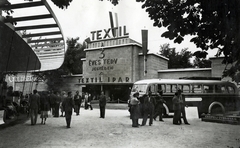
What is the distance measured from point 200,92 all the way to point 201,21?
31.8 feet

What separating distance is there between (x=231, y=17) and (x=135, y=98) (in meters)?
6.11

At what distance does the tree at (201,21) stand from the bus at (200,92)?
26.6ft

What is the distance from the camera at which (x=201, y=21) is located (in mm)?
5117

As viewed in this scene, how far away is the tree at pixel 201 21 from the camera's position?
15.1 ft

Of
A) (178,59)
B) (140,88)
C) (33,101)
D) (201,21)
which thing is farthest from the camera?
(178,59)

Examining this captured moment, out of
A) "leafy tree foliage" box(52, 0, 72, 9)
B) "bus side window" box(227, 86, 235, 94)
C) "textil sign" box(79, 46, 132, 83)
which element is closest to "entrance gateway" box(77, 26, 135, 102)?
"textil sign" box(79, 46, 132, 83)

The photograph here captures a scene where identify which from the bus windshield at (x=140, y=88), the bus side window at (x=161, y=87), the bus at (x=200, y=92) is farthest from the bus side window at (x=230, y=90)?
the bus windshield at (x=140, y=88)

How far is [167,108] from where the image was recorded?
13.3 meters

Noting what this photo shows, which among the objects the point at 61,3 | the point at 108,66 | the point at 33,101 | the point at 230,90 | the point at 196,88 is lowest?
the point at 33,101

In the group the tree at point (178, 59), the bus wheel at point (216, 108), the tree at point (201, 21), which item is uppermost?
the tree at point (178, 59)

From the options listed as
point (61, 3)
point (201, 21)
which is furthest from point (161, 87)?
point (61, 3)

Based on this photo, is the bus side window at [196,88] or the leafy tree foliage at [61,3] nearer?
the leafy tree foliage at [61,3]

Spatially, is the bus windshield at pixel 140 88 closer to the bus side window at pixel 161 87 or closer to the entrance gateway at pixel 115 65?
the bus side window at pixel 161 87

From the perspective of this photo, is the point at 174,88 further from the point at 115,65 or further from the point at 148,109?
the point at 115,65
